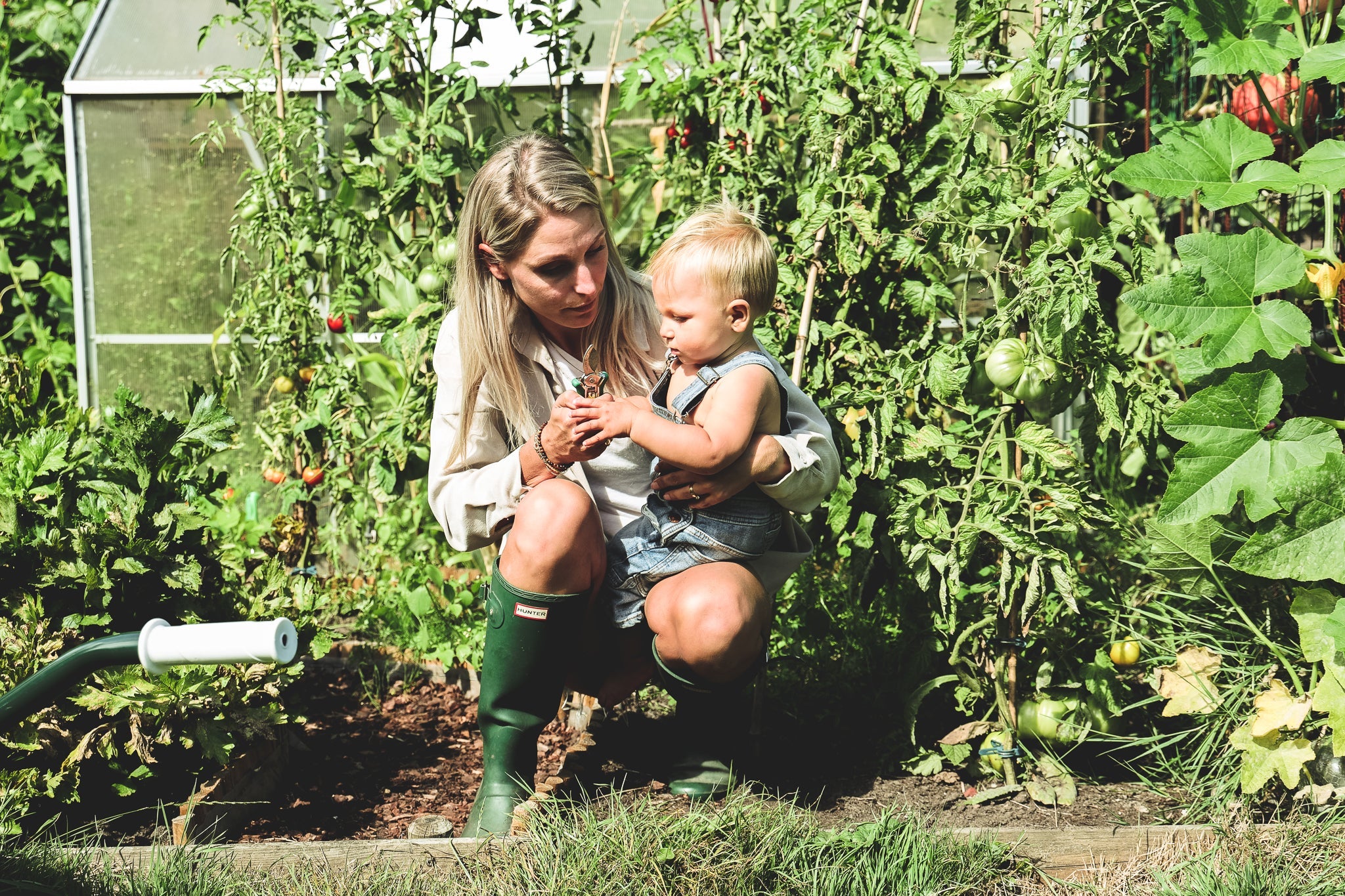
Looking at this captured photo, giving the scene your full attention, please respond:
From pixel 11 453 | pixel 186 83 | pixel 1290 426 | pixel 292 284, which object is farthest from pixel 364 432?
pixel 1290 426

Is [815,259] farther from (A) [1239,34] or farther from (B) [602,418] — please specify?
(A) [1239,34]

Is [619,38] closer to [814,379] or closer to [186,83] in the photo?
[186,83]

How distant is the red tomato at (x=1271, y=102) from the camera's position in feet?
8.29

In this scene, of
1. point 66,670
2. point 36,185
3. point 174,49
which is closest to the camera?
point 66,670

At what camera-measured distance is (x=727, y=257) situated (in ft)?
6.19

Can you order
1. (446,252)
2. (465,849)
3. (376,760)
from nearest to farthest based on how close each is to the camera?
(465,849), (376,760), (446,252)

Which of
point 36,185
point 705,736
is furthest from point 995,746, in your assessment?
point 36,185

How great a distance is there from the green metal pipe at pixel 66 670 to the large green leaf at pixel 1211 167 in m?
1.68

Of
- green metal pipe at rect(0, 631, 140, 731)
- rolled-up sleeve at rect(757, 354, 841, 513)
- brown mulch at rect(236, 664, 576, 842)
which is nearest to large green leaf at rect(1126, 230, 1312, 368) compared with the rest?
rolled-up sleeve at rect(757, 354, 841, 513)

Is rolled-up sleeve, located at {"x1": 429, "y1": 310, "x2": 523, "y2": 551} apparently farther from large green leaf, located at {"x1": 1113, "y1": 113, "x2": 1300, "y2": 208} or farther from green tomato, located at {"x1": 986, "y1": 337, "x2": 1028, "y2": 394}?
large green leaf, located at {"x1": 1113, "y1": 113, "x2": 1300, "y2": 208}

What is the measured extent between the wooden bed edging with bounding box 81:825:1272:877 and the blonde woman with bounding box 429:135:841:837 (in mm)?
129

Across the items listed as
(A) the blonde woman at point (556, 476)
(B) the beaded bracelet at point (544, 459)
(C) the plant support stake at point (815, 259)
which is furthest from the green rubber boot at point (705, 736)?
(C) the plant support stake at point (815, 259)

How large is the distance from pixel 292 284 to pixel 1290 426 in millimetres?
2510

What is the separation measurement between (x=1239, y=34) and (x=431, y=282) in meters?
1.74
